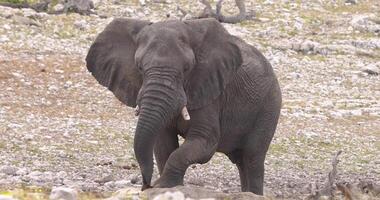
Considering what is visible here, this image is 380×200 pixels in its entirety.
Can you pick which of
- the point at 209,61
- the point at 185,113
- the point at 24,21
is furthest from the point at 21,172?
the point at 24,21

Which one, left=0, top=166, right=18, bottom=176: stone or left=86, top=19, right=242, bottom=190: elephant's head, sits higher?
left=86, top=19, right=242, bottom=190: elephant's head

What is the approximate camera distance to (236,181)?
14.0 metres

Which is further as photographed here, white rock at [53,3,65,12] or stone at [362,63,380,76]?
white rock at [53,3,65,12]

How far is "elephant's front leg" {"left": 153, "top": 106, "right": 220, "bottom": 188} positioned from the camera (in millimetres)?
10047

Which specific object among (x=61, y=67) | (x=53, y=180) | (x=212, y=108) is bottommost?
(x=61, y=67)

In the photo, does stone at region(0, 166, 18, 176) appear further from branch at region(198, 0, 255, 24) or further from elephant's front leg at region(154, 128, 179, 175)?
branch at region(198, 0, 255, 24)

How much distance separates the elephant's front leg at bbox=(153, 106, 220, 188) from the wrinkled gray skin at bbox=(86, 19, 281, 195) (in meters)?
0.01

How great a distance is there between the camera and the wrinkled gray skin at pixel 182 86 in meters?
9.22

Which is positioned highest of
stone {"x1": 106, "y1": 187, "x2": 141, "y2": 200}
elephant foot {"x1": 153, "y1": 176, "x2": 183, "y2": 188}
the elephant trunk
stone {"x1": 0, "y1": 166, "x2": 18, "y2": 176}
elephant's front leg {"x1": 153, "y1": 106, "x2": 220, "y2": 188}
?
stone {"x1": 106, "y1": 187, "x2": 141, "y2": 200}

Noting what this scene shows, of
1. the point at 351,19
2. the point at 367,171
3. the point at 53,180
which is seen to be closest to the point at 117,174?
the point at 53,180

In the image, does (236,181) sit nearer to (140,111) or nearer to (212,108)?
(212,108)

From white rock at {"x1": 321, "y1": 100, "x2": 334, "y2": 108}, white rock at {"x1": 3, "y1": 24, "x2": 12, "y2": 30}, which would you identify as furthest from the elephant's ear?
white rock at {"x1": 3, "y1": 24, "x2": 12, "y2": 30}

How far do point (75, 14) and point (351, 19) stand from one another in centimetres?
947

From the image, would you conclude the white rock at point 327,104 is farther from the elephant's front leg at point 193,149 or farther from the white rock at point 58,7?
the elephant's front leg at point 193,149
